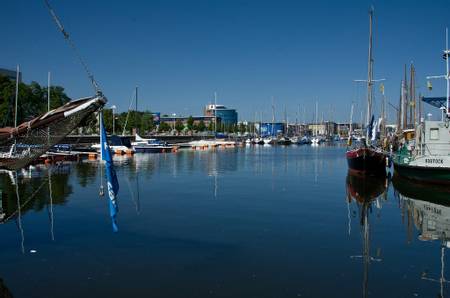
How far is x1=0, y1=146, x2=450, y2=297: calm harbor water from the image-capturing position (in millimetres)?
10812

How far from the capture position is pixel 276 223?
18.4 m

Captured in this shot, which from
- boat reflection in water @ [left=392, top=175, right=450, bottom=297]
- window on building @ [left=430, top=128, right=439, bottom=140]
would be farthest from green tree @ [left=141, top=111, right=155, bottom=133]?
window on building @ [left=430, top=128, right=439, bottom=140]

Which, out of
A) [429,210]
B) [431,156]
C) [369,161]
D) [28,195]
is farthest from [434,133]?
[28,195]

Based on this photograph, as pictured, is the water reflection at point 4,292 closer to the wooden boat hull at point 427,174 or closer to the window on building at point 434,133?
the wooden boat hull at point 427,174

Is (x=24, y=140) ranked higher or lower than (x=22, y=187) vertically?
higher

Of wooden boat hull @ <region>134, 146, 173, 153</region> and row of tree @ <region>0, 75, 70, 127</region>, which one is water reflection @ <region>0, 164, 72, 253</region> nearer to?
row of tree @ <region>0, 75, 70, 127</region>

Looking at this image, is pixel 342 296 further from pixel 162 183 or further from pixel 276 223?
pixel 162 183

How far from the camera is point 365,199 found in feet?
87.5

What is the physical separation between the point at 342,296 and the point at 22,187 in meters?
26.4

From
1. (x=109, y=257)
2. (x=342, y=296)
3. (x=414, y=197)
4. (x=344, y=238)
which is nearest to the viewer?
(x=342, y=296)

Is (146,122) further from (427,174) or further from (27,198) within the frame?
(27,198)

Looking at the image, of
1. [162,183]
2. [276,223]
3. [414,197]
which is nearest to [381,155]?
[414,197]

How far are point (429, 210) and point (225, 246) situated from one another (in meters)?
12.6

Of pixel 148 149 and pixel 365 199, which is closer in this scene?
pixel 365 199
